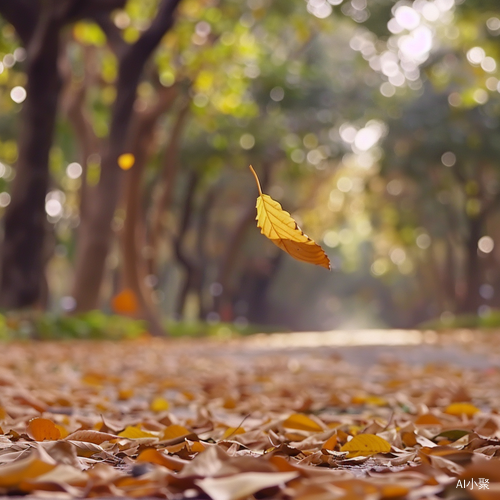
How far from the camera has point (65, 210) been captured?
3030 centimetres

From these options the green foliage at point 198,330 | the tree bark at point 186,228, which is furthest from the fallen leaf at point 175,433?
the tree bark at point 186,228

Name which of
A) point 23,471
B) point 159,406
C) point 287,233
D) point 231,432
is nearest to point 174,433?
point 231,432

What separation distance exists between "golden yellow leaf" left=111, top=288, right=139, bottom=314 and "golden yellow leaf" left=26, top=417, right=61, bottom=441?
1278cm

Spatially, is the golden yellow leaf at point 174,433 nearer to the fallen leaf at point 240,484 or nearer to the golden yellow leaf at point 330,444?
the golden yellow leaf at point 330,444

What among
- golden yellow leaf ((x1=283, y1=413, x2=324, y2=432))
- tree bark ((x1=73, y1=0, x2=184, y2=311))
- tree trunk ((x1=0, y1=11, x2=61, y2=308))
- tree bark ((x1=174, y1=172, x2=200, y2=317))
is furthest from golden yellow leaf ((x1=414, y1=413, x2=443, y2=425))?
tree bark ((x1=174, y1=172, x2=200, y2=317))

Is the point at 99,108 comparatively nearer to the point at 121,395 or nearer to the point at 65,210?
the point at 65,210

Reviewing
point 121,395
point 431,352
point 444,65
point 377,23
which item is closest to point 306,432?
point 121,395

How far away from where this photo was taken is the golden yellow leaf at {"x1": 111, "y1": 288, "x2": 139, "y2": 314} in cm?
1483

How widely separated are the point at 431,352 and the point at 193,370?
130 inches

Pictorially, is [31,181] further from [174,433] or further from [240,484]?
[240,484]

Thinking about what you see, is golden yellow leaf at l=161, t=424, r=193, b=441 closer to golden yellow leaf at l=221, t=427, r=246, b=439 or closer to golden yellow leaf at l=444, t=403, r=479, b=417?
golden yellow leaf at l=221, t=427, r=246, b=439

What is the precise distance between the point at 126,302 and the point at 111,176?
10.7 feet

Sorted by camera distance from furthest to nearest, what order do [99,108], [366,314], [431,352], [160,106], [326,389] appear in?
[366,314]
[99,108]
[160,106]
[431,352]
[326,389]

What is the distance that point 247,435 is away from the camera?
2289 millimetres
